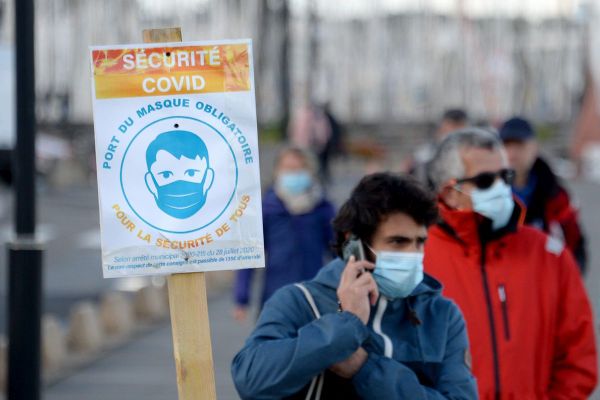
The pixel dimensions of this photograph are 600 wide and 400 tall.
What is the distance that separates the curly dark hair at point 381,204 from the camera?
148 inches

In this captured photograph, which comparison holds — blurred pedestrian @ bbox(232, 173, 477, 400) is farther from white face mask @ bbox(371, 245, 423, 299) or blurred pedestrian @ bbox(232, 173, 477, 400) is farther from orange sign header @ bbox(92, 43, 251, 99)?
orange sign header @ bbox(92, 43, 251, 99)

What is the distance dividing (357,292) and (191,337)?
1.56ft

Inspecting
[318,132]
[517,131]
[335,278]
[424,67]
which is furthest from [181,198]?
[424,67]

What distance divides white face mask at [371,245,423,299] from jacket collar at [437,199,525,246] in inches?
43.7

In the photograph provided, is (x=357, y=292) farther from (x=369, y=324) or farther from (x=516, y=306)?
(x=516, y=306)

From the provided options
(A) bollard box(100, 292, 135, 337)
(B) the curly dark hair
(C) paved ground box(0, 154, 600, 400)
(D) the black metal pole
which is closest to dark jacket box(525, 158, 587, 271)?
(C) paved ground box(0, 154, 600, 400)

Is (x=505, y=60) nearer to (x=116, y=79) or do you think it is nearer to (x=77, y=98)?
(x=77, y=98)

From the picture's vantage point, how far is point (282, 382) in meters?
3.47

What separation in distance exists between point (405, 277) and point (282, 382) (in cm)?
48

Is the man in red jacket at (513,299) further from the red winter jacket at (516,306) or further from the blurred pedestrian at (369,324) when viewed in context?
the blurred pedestrian at (369,324)

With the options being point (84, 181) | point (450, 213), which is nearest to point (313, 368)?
point (450, 213)

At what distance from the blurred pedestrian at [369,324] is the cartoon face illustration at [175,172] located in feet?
1.16

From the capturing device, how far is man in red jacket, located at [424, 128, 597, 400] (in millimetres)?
4680

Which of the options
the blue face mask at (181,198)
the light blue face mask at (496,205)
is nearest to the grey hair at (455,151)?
the light blue face mask at (496,205)
